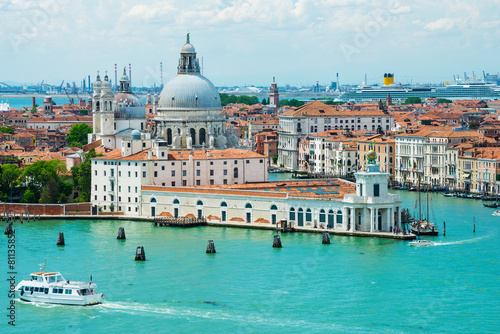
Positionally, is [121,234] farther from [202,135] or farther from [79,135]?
[79,135]

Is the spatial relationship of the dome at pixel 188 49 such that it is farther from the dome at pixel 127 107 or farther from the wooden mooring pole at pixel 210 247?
the wooden mooring pole at pixel 210 247

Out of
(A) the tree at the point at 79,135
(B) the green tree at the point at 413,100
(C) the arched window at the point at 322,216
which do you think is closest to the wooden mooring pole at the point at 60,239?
(C) the arched window at the point at 322,216

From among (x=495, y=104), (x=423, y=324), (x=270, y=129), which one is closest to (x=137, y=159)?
(x=423, y=324)

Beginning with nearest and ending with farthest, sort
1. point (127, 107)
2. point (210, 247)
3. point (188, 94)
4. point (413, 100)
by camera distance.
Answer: point (210, 247)
point (188, 94)
point (127, 107)
point (413, 100)

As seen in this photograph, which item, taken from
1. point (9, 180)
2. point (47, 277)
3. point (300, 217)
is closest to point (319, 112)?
point (9, 180)

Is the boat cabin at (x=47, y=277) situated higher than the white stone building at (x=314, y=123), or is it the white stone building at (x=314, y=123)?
the white stone building at (x=314, y=123)

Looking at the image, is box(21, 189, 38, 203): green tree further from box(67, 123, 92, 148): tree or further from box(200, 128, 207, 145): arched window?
box(67, 123, 92, 148): tree
